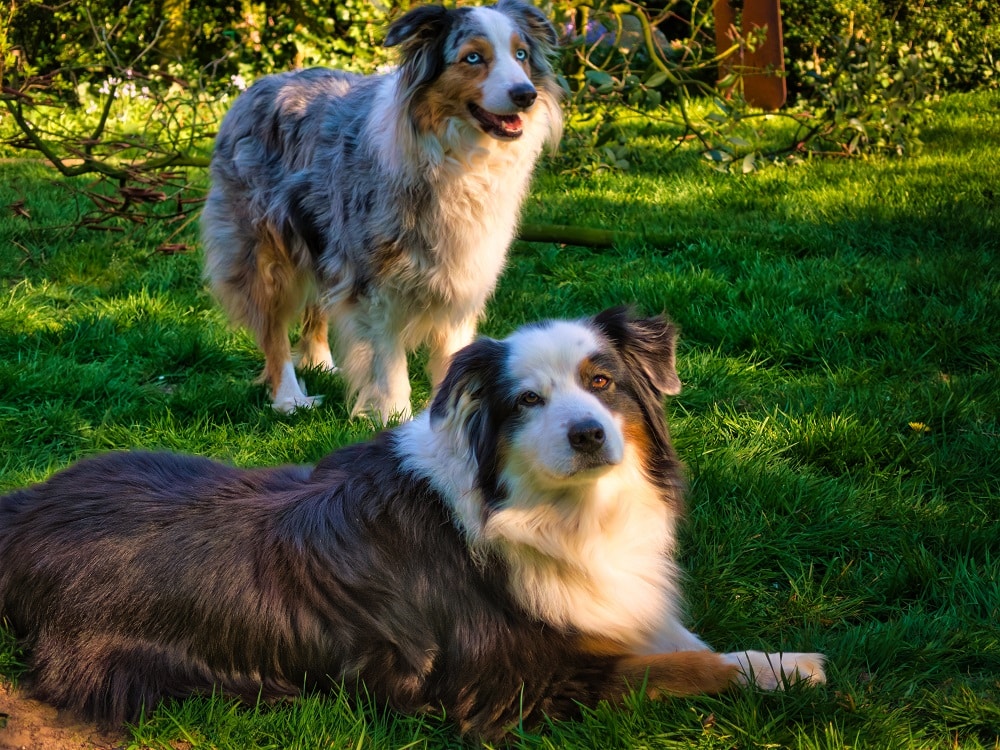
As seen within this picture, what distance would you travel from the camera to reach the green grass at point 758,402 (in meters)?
2.78

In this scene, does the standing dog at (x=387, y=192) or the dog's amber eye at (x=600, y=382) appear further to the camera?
the standing dog at (x=387, y=192)

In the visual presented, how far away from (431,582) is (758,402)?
238cm

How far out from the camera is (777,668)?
281 centimetres

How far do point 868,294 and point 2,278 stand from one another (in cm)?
541

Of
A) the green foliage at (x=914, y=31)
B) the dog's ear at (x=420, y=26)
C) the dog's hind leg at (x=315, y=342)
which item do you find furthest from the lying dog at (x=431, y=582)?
the green foliage at (x=914, y=31)

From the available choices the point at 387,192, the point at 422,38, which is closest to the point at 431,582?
the point at 387,192

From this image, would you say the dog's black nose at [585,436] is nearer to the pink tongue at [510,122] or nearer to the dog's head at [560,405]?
the dog's head at [560,405]

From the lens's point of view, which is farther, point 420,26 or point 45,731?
point 420,26

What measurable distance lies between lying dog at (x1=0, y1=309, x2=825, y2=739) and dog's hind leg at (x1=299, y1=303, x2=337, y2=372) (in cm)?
272

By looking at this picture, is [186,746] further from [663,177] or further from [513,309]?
[663,177]

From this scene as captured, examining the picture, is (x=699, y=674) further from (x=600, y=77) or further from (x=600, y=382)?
(x=600, y=77)

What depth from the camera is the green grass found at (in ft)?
9.11

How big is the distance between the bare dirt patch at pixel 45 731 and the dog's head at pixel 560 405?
4.11 feet

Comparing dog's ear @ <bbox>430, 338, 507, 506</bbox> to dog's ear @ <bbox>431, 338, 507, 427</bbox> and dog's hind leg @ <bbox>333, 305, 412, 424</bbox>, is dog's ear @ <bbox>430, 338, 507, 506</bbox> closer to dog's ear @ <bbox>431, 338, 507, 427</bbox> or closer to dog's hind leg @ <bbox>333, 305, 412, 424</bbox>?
dog's ear @ <bbox>431, 338, 507, 427</bbox>
